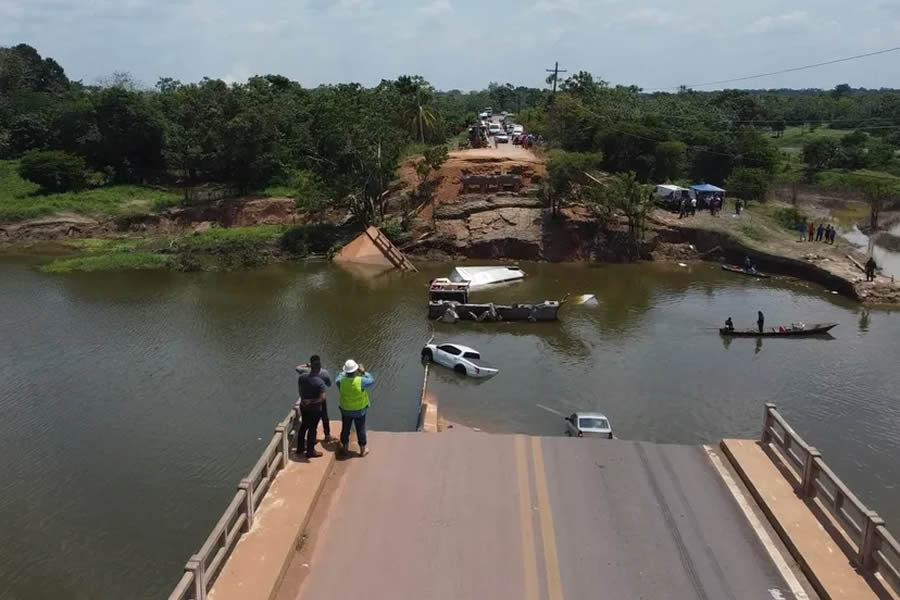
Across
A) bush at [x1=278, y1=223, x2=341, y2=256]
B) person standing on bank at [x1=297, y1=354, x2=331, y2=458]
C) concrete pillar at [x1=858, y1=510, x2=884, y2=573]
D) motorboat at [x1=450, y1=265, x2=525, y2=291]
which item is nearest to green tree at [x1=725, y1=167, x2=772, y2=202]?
motorboat at [x1=450, y1=265, x2=525, y2=291]

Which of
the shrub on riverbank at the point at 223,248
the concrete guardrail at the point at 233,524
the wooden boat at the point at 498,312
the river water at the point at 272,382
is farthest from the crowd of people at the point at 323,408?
the shrub on riverbank at the point at 223,248

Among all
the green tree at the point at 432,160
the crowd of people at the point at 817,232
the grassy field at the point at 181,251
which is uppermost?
the green tree at the point at 432,160

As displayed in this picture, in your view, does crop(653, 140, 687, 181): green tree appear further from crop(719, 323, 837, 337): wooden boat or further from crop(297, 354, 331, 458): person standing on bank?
crop(297, 354, 331, 458): person standing on bank

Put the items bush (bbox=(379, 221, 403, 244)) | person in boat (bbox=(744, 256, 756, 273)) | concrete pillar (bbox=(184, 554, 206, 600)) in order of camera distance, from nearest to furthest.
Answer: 1. concrete pillar (bbox=(184, 554, 206, 600))
2. person in boat (bbox=(744, 256, 756, 273))
3. bush (bbox=(379, 221, 403, 244))

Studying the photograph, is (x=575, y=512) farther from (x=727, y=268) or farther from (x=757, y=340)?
(x=727, y=268)

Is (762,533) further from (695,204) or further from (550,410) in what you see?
(695,204)

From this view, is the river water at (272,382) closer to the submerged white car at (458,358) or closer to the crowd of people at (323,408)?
the submerged white car at (458,358)
